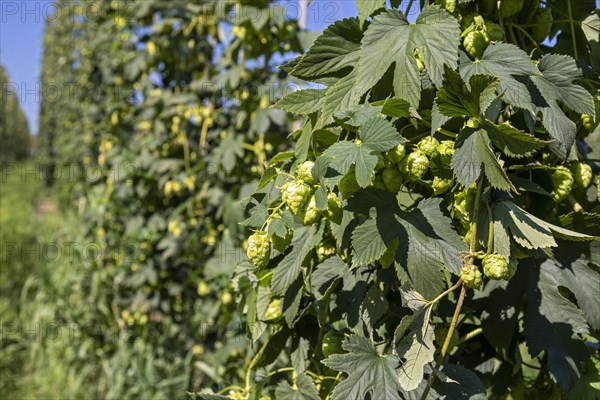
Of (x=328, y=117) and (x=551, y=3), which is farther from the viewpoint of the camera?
(x=551, y=3)

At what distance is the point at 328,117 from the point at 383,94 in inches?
4.7

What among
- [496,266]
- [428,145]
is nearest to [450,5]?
[428,145]

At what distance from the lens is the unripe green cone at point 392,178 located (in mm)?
992

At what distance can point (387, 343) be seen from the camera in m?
1.11

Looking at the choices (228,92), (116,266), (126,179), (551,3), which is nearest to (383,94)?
(551,3)

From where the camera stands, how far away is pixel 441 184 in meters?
0.98

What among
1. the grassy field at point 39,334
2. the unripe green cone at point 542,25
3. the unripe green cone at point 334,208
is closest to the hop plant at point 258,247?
the unripe green cone at point 334,208

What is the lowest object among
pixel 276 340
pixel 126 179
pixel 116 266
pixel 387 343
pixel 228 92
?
pixel 116 266

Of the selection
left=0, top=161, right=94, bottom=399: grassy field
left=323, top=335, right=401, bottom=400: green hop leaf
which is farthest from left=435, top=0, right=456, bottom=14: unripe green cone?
left=0, top=161, right=94, bottom=399: grassy field

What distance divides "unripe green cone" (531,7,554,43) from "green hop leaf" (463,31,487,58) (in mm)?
241

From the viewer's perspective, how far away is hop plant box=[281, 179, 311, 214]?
963mm

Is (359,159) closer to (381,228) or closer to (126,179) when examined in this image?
(381,228)

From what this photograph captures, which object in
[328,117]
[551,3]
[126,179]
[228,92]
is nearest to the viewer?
[328,117]

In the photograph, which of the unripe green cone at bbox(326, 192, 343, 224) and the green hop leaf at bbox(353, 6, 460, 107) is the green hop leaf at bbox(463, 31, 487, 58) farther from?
the unripe green cone at bbox(326, 192, 343, 224)
